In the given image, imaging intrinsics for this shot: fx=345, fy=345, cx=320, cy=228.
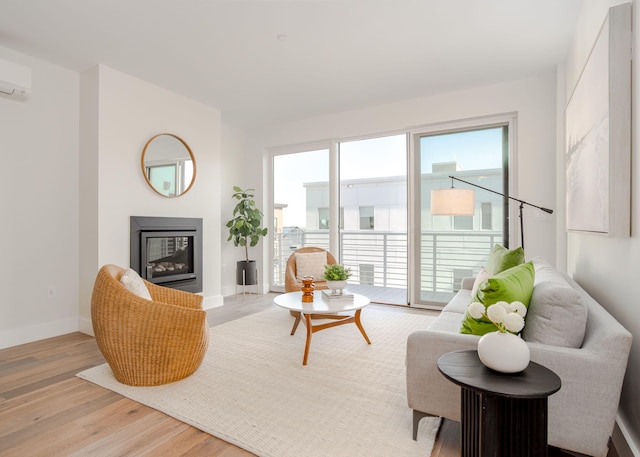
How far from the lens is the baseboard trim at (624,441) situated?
1.46 metres

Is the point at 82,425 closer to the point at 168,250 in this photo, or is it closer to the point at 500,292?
the point at 500,292

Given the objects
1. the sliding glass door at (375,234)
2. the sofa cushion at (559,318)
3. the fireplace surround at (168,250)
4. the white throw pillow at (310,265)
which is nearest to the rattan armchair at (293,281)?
the white throw pillow at (310,265)

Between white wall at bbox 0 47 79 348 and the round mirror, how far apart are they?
702mm

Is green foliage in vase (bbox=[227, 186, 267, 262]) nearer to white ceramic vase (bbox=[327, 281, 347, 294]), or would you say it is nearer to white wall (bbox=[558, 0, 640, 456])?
white ceramic vase (bbox=[327, 281, 347, 294])

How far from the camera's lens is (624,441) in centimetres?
156

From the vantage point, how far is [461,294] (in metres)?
3.22

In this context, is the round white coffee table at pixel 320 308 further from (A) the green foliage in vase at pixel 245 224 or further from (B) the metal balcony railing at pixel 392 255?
(A) the green foliage in vase at pixel 245 224

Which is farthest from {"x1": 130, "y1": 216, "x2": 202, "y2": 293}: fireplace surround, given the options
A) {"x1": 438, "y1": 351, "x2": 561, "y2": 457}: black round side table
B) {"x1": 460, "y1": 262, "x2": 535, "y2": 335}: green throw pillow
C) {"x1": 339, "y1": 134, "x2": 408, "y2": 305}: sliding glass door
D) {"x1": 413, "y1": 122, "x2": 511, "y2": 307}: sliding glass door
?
{"x1": 438, "y1": 351, "x2": 561, "y2": 457}: black round side table

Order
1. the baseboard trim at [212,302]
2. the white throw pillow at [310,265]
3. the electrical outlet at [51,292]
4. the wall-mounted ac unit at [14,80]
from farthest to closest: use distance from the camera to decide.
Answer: the baseboard trim at [212,302] < the white throw pillow at [310,265] < the electrical outlet at [51,292] < the wall-mounted ac unit at [14,80]

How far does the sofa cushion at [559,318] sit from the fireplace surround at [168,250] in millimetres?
3614

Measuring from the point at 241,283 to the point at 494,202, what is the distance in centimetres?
356

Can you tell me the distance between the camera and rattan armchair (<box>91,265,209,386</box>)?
221 centimetres

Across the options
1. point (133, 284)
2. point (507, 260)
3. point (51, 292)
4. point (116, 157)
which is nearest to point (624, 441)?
point (507, 260)

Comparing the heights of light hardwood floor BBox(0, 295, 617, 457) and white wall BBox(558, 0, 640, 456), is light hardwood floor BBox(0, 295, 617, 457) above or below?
below
